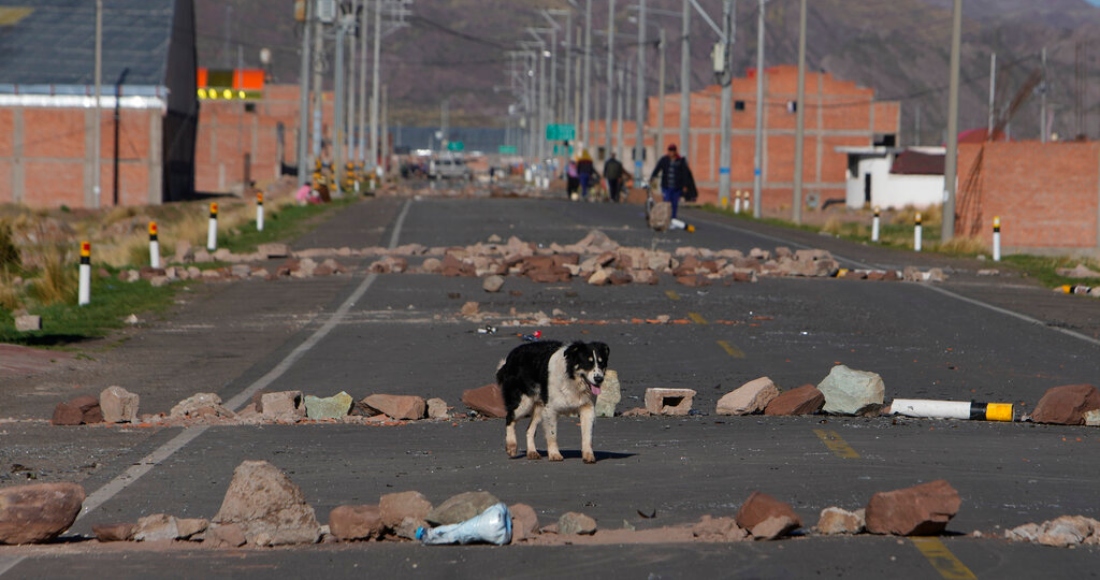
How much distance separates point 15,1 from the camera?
65875 millimetres

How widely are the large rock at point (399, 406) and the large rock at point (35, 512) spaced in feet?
14.7

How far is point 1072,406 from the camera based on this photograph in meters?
12.3

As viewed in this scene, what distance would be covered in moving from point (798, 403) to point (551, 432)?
3163 millimetres

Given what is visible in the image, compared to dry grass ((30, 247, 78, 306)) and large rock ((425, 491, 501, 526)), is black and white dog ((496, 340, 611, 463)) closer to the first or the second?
large rock ((425, 491, 501, 526))

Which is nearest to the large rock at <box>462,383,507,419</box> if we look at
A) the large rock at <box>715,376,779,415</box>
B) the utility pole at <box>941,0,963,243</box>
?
the large rock at <box>715,376,779,415</box>

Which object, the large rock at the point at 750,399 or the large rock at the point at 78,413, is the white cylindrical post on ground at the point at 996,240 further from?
the large rock at the point at 78,413

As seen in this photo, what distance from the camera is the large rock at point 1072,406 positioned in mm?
12281

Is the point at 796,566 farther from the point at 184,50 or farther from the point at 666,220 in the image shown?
the point at 184,50

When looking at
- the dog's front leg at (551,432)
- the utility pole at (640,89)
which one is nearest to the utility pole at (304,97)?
the utility pole at (640,89)

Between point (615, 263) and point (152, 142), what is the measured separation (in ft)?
122

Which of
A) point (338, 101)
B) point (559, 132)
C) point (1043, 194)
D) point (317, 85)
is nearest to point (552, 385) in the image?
point (1043, 194)

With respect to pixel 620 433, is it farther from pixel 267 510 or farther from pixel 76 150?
pixel 76 150

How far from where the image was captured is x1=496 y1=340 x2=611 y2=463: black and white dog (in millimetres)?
9469

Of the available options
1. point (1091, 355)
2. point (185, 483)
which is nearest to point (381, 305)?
point (1091, 355)
